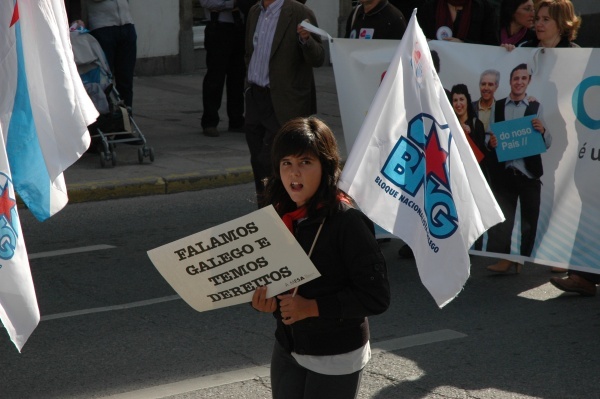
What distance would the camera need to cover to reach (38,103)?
4.26 metres

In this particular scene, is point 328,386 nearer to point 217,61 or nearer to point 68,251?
point 68,251

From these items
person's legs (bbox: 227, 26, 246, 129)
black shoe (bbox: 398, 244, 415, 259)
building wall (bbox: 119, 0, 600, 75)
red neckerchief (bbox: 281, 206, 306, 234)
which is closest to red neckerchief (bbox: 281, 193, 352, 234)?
red neckerchief (bbox: 281, 206, 306, 234)

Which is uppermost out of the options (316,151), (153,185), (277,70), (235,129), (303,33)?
(316,151)

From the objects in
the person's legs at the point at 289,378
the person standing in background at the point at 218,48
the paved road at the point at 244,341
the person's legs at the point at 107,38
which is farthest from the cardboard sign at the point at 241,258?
the person standing in background at the point at 218,48

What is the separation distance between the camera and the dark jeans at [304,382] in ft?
11.5

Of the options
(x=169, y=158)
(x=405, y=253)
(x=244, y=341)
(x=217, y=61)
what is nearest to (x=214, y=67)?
(x=217, y=61)

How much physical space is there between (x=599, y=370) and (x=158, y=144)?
7.55 metres

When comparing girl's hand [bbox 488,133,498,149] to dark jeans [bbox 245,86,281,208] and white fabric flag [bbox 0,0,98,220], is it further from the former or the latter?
white fabric flag [bbox 0,0,98,220]

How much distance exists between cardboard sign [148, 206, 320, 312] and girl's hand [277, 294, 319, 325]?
0.16ft

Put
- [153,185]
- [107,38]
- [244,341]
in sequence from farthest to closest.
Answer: [107,38], [153,185], [244,341]

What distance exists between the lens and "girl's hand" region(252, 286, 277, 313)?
342 cm

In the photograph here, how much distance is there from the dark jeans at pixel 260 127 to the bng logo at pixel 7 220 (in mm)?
4741

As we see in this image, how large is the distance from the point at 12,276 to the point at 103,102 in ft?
24.7

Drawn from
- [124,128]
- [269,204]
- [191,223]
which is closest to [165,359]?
[269,204]
